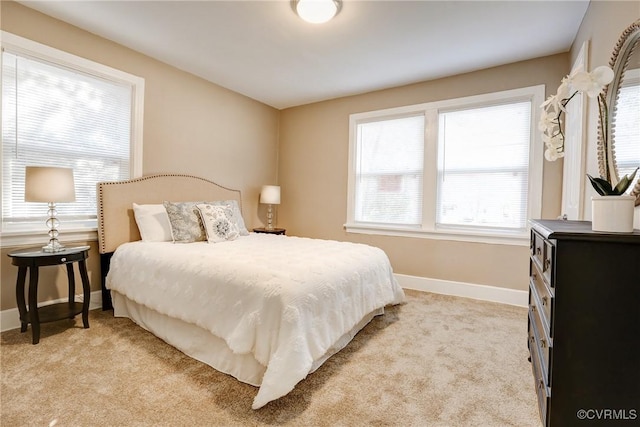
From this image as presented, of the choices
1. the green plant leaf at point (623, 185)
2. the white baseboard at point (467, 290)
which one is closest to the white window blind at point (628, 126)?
the green plant leaf at point (623, 185)

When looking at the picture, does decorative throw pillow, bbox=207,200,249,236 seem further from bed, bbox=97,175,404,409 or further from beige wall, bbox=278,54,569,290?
beige wall, bbox=278,54,569,290

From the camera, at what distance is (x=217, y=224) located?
306cm

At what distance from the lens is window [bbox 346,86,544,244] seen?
327 cm

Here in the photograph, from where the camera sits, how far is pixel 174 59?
3.34 metres

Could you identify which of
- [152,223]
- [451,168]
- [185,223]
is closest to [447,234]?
[451,168]

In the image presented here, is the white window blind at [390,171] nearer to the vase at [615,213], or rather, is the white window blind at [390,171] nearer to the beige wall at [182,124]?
the beige wall at [182,124]

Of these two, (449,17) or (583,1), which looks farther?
(449,17)

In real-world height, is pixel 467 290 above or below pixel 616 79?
below

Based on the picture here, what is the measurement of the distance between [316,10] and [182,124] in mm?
2113

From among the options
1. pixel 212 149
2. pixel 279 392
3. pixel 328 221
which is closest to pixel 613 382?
pixel 279 392

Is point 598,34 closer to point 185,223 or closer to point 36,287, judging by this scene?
point 185,223

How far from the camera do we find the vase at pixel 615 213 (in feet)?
3.70

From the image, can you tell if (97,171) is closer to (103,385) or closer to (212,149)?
(212,149)

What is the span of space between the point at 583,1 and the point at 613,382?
262 centimetres
